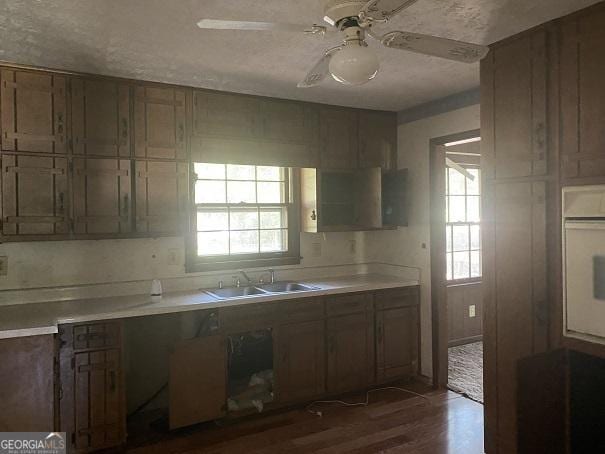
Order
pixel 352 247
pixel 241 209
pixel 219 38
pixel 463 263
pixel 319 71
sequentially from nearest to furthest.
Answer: pixel 319 71, pixel 219 38, pixel 241 209, pixel 352 247, pixel 463 263

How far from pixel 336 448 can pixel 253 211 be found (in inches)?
77.9

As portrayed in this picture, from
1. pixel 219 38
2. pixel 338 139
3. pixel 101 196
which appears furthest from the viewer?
pixel 338 139

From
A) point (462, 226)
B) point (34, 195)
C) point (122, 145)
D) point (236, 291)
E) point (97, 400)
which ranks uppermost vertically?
point (122, 145)

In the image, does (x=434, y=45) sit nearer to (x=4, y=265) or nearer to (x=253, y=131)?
(x=253, y=131)

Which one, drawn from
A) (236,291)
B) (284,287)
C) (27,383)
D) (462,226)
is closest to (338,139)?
(284,287)

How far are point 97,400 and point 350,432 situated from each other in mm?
1672

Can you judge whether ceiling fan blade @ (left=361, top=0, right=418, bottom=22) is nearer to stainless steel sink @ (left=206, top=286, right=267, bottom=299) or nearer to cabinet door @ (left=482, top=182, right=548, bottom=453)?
cabinet door @ (left=482, top=182, right=548, bottom=453)

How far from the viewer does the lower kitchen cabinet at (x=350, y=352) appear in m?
3.42

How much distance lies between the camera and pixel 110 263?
3170mm

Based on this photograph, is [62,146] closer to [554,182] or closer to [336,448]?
[336,448]

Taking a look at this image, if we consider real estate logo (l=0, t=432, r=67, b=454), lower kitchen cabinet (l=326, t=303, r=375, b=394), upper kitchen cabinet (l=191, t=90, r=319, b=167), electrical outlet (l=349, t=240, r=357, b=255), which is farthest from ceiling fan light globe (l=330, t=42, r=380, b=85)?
electrical outlet (l=349, t=240, r=357, b=255)

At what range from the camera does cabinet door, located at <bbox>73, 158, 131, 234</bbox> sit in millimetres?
2824

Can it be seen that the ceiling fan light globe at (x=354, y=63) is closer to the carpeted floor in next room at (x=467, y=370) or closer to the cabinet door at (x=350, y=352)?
the cabinet door at (x=350, y=352)

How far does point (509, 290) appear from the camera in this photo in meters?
2.40
